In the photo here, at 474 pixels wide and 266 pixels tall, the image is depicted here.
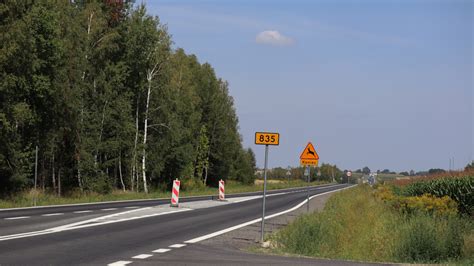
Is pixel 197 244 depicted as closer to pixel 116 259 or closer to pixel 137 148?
pixel 116 259

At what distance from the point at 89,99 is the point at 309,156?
1083 inches

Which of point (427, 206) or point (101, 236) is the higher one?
point (427, 206)

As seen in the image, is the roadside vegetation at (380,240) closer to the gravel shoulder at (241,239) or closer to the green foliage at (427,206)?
the gravel shoulder at (241,239)

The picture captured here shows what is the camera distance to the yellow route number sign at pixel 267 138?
55.5ft

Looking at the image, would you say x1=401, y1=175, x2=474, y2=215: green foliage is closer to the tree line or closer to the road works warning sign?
the road works warning sign

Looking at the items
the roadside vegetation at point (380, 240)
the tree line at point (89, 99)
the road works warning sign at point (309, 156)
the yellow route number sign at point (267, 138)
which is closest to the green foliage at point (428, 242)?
the roadside vegetation at point (380, 240)

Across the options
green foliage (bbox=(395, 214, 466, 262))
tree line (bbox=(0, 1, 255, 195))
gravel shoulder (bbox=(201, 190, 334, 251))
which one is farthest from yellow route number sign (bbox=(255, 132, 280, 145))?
tree line (bbox=(0, 1, 255, 195))

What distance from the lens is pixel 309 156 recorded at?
90.7 ft

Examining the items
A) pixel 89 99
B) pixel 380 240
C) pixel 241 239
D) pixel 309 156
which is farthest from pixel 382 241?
pixel 89 99

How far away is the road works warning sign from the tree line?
15.1m

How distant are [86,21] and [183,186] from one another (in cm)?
2559

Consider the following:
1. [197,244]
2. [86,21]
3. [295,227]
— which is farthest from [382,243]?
[86,21]

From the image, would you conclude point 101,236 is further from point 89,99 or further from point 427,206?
point 89,99

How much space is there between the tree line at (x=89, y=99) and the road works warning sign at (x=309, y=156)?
15.1 meters
